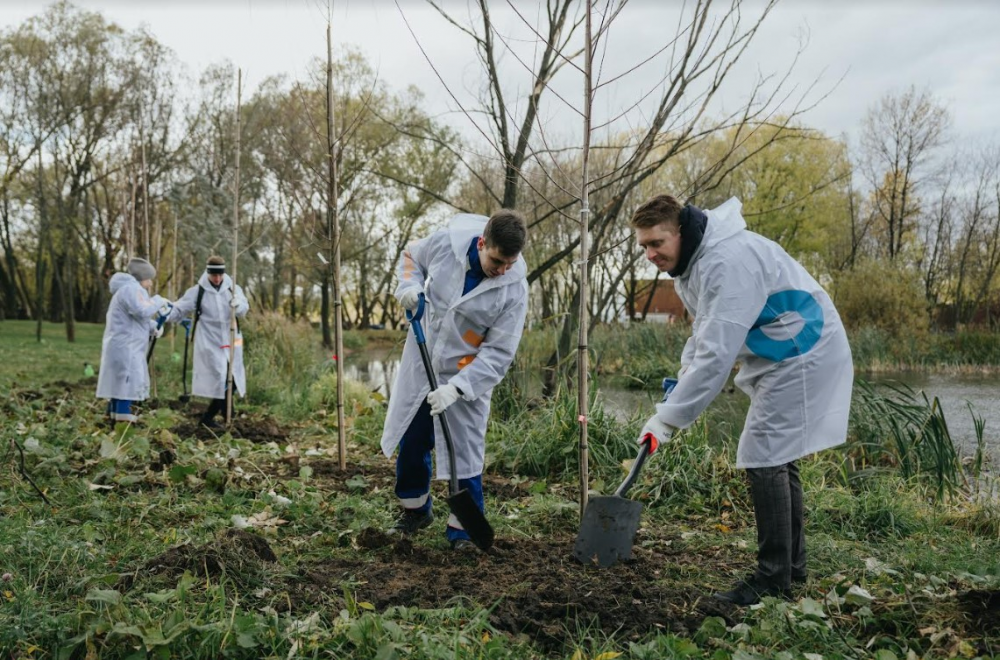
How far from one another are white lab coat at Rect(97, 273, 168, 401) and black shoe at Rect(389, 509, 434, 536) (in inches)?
169

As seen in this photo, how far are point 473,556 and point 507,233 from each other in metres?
1.54

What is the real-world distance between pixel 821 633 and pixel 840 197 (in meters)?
32.1

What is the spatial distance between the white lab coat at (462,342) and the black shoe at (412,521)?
0.36 meters

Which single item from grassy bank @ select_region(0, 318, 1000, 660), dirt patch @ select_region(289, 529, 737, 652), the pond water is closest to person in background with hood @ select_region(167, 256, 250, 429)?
grassy bank @ select_region(0, 318, 1000, 660)

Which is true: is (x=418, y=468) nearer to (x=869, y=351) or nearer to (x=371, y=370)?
(x=371, y=370)

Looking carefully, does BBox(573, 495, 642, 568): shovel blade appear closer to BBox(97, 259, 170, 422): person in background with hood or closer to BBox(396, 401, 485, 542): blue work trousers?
BBox(396, 401, 485, 542): blue work trousers

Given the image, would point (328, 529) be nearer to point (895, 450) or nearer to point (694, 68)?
point (694, 68)

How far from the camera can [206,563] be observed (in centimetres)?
290

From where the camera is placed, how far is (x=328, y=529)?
4012 millimetres

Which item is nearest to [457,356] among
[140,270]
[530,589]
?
[530,589]

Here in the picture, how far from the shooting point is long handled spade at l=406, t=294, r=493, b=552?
357 centimetres

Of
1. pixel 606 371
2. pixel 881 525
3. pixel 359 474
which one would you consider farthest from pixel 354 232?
pixel 881 525

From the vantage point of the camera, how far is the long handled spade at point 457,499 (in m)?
3.57

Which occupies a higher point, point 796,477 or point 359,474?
point 796,477
